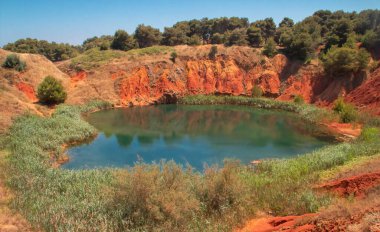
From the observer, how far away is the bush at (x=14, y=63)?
42372 millimetres

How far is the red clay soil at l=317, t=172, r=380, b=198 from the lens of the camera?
13.7 meters

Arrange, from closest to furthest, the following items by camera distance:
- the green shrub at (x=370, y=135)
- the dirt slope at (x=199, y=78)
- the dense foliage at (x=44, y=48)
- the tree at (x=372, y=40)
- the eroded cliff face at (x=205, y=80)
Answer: the green shrub at (x=370, y=135) < the tree at (x=372, y=40) < the eroded cliff face at (x=205, y=80) < the dirt slope at (x=199, y=78) < the dense foliage at (x=44, y=48)

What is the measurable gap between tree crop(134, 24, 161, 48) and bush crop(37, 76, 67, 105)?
26.6 meters

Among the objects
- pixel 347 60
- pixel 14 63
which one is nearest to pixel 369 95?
pixel 347 60

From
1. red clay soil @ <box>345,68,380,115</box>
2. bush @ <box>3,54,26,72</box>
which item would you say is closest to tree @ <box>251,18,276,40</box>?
red clay soil @ <box>345,68,380,115</box>

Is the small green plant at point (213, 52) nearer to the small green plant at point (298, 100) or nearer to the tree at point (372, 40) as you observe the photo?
the small green plant at point (298, 100)

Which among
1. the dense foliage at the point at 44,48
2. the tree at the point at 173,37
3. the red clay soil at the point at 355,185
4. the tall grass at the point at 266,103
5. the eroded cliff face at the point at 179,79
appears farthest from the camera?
the tree at the point at 173,37

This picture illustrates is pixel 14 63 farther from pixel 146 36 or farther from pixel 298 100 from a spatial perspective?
pixel 298 100

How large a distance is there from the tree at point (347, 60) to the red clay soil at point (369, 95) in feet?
6.26

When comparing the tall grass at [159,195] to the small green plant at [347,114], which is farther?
the small green plant at [347,114]

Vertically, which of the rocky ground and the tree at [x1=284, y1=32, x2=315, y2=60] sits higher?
the tree at [x1=284, y1=32, x2=315, y2=60]

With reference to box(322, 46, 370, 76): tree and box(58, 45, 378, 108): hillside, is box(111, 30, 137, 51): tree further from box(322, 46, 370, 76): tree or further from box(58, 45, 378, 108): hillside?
box(322, 46, 370, 76): tree

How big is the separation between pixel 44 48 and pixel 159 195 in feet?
200

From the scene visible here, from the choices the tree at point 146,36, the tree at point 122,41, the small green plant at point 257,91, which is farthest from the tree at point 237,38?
the tree at point 122,41
